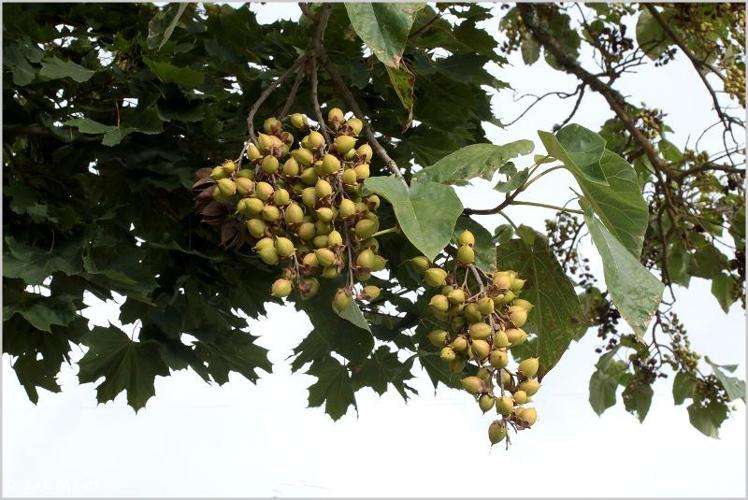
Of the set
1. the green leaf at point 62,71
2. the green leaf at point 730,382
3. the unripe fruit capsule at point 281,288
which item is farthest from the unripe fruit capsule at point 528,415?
the green leaf at point 730,382

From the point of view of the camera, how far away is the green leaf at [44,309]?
3.69ft

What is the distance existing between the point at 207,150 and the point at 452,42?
1.18ft

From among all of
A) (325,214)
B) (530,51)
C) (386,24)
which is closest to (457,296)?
(325,214)

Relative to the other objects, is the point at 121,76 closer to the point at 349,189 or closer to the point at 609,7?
the point at 349,189

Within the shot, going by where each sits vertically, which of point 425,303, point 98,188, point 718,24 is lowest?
point 425,303

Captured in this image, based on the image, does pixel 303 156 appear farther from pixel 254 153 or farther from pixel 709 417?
pixel 709 417

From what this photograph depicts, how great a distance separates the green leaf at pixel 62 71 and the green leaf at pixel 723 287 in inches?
59.4

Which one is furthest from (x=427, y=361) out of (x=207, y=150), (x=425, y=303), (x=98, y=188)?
(x=98, y=188)

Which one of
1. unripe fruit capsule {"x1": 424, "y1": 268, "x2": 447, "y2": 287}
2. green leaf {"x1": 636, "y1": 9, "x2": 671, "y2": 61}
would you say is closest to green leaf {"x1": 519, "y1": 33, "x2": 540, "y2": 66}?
green leaf {"x1": 636, "y1": 9, "x2": 671, "y2": 61}

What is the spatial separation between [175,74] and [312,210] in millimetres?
526

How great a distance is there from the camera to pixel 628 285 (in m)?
0.72

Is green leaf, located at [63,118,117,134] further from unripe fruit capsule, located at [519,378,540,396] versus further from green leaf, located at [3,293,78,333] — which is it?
unripe fruit capsule, located at [519,378,540,396]

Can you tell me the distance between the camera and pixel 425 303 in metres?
1.09

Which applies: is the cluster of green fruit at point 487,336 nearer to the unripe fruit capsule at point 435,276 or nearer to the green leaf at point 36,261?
the unripe fruit capsule at point 435,276
